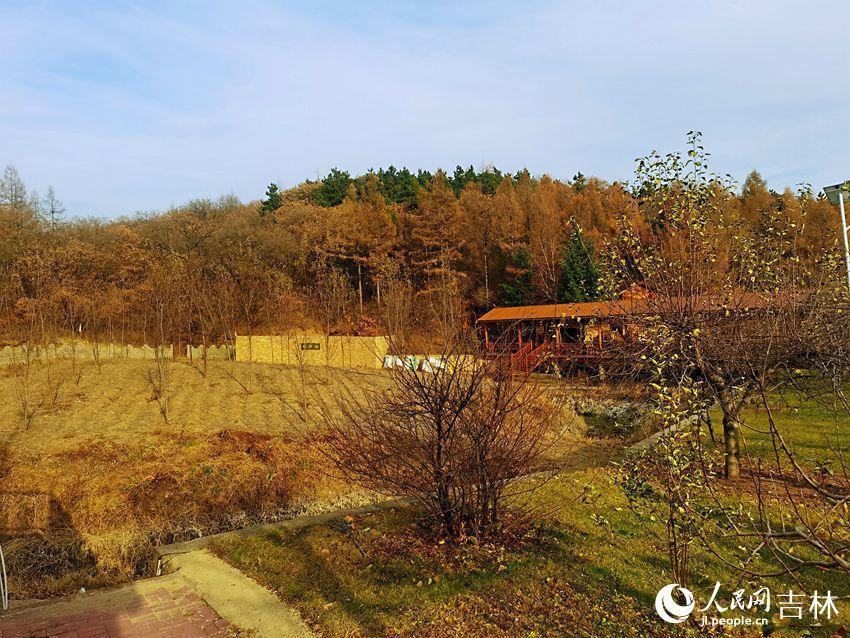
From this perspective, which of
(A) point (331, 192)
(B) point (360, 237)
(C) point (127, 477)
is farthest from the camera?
(A) point (331, 192)

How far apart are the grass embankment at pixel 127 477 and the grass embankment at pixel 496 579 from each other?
5.07 ft

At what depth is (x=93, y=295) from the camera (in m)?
23.5

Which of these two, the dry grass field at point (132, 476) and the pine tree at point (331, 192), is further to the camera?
the pine tree at point (331, 192)

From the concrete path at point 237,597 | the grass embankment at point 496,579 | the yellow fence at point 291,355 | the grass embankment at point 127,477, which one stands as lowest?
the grass embankment at point 127,477

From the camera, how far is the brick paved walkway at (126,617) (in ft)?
13.5

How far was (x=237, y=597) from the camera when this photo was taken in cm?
462

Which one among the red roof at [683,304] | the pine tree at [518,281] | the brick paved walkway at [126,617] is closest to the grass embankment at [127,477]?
the brick paved walkway at [126,617]

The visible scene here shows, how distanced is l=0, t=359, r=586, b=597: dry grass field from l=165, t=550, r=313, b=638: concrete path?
0.79m

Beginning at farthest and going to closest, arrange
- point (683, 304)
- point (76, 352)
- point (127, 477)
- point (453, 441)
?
point (76, 352) → point (127, 477) → point (683, 304) → point (453, 441)

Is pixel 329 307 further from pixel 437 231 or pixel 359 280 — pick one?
pixel 437 231

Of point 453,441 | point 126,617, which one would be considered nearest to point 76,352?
point 126,617

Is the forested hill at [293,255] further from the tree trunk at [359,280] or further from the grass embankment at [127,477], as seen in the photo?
the grass embankment at [127,477]

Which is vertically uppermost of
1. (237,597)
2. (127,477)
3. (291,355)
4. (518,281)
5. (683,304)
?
(518,281)

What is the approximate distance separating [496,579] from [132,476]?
6.64 meters
